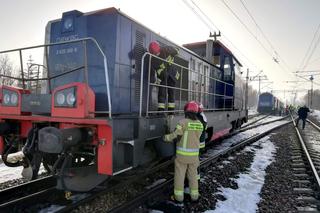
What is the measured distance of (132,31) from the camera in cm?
488

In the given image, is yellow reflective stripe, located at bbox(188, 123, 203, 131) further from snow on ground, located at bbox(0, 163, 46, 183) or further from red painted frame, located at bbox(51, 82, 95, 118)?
snow on ground, located at bbox(0, 163, 46, 183)

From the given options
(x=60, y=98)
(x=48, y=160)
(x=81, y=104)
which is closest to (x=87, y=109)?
(x=81, y=104)

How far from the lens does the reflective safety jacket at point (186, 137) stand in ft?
14.3

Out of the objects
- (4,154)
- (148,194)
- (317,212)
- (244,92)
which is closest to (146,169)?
(148,194)

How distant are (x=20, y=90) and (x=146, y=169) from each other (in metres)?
2.64

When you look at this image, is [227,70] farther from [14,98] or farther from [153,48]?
[14,98]

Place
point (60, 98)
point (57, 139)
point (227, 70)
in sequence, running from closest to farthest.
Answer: point (57, 139), point (60, 98), point (227, 70)

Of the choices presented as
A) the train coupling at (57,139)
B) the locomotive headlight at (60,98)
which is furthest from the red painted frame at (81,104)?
the train coupling at (57,139)

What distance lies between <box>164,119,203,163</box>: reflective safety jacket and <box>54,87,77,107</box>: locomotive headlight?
161 cm

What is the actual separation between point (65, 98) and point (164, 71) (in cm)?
201

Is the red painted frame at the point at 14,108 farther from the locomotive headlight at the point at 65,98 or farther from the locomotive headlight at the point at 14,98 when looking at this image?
the locomotive headlight at the point at 65,98

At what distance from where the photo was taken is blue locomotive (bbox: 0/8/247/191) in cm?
363

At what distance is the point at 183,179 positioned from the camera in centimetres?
432

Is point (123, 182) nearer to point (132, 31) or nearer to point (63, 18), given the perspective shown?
point (132, 31)
